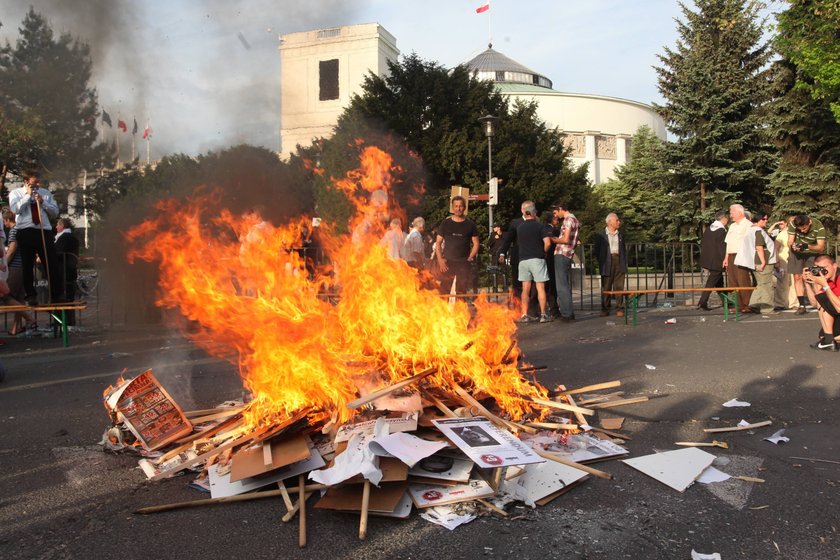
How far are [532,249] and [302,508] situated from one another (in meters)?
8.04

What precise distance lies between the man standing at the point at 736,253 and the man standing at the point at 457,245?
474cm

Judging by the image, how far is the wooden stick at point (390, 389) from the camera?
4016 millimetres

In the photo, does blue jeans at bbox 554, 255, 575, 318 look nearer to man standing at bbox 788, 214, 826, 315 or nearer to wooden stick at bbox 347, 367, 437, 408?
man standing at bbox 788, 214, 826, 315

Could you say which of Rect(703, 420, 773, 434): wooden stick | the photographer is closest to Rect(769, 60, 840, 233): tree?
the photographer

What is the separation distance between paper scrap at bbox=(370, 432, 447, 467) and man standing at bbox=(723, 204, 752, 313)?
31.7ft

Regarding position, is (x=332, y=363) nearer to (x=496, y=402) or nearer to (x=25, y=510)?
(x=496, y=402)

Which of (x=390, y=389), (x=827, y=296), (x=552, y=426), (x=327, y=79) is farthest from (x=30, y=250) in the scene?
(x=827, y=296)

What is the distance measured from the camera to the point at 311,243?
12.1 meters

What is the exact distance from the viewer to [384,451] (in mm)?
3408

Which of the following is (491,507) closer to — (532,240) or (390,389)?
(390,389)

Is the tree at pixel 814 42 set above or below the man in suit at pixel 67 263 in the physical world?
above

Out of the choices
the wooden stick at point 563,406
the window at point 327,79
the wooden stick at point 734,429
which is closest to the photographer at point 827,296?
the wooden stick at point 734,429

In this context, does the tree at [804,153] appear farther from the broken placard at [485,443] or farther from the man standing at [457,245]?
the broken placard at [485,443]

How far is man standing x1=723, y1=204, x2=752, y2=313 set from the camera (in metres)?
11.5
